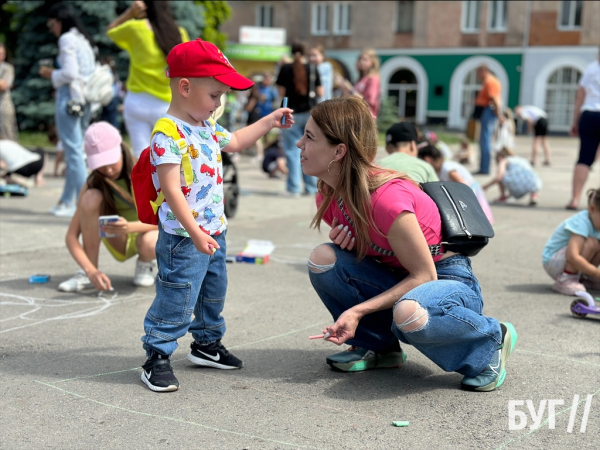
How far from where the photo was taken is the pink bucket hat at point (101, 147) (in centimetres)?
459

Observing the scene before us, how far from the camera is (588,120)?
862 cm

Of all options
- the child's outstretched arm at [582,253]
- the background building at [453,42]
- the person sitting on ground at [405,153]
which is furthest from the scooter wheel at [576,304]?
the background building at [453,42]

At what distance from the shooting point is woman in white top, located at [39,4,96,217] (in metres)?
7.39

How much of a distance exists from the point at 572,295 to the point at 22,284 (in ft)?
11.7

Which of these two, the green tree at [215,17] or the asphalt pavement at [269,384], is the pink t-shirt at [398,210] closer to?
the asphalt pavement at [269,384]

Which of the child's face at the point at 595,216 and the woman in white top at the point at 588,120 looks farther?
the woman in white top at the point at 588,120

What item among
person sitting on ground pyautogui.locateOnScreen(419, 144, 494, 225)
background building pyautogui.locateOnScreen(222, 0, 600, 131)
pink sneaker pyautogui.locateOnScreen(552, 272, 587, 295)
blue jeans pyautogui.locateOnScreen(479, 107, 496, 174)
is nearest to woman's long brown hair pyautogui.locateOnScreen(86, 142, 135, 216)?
person sitting on ground pyautogui.locateOnScreen(419, 144, 494, 225)

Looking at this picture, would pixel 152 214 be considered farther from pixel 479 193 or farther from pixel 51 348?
pixel 479 193

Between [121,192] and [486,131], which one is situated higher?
[121,192]

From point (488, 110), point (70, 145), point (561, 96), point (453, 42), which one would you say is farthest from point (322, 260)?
point (453, 42)

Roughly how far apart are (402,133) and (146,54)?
251 cm

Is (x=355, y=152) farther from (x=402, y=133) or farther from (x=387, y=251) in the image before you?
(x=402, y=133)

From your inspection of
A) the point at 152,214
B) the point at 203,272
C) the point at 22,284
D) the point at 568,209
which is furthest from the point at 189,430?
the point at 568,209

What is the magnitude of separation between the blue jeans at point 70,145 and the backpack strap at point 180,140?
4.43m
